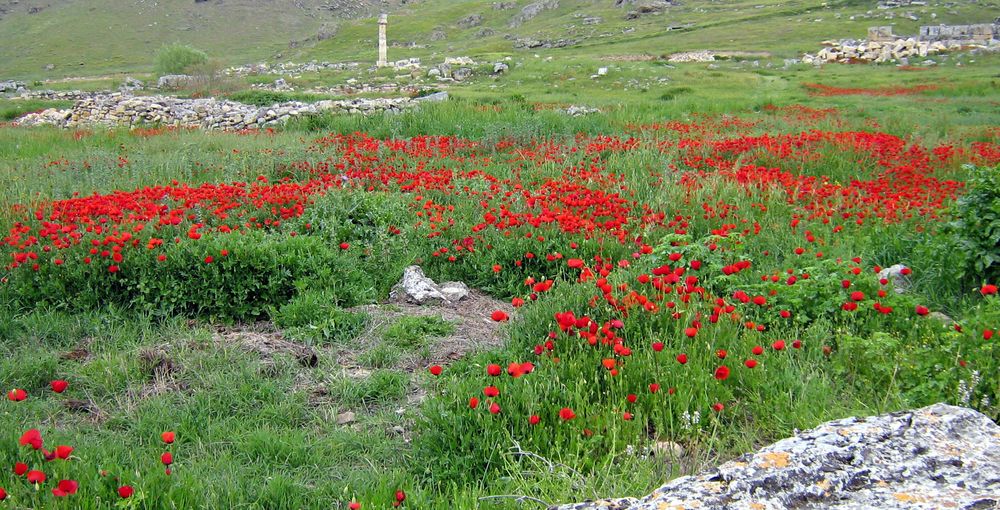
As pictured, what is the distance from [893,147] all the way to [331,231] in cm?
936

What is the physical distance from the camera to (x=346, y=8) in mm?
116188

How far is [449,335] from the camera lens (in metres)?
5.26

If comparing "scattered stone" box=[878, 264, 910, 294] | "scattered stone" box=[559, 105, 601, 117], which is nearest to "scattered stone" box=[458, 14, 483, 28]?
"scattered stone" box=[559, 105, 601, 117]

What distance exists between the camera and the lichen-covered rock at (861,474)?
6.60 ft

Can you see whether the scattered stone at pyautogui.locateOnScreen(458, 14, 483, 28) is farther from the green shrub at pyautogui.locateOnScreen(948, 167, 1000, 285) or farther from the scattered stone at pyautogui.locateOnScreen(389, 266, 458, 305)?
the green shrub at pyautogui.locateOnScreen(948, 167, 1000, 285)

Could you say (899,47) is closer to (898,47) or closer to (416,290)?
(898,47)

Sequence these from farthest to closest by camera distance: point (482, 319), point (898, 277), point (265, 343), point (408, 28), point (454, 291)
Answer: point (408, 28), point (454, 291), point (898, 277), point (482, 319), point (265, 343)

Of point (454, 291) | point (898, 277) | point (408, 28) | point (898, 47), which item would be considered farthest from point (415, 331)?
point (408, 28)

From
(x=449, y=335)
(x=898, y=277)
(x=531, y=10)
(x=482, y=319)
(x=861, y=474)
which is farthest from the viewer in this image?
(x=531, y=10)

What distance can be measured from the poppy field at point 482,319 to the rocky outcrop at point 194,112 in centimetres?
934

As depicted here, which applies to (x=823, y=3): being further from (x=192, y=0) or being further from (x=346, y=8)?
(x=192, y=0)

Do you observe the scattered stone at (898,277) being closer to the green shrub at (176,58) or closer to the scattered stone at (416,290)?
the scattered stone at (416,290)

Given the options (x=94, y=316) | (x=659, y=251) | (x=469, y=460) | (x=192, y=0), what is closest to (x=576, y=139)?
(x=659, y=251)

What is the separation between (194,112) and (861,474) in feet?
79.4
